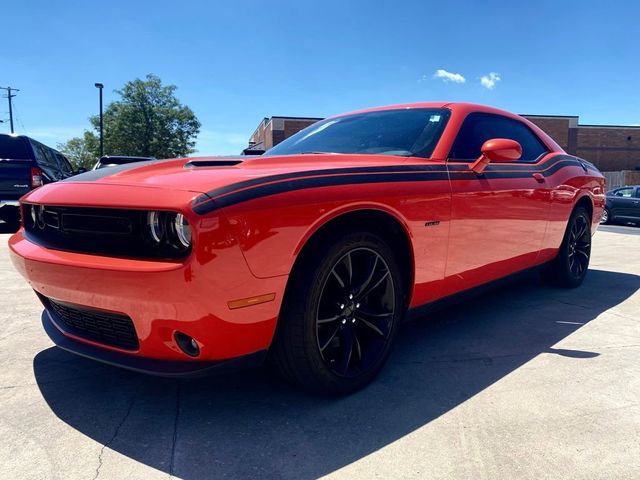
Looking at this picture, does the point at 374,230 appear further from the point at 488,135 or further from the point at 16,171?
the point at 16,171

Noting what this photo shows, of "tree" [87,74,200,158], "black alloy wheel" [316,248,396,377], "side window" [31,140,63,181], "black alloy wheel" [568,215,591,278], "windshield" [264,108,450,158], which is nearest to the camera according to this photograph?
"black alloy wheel" [316,248,396,377]

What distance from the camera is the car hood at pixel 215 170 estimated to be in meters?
1.91

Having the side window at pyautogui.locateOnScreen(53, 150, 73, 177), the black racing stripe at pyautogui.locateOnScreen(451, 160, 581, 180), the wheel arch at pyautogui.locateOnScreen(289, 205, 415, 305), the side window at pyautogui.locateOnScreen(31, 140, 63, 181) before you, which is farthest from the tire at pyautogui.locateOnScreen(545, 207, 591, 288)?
the side window at pyautogui.locateOnScreen(53, 150, 73, 177)

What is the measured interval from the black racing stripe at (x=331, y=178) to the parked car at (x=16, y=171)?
790cm

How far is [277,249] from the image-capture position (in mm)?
1884

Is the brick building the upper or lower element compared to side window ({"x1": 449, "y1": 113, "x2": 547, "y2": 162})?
upper

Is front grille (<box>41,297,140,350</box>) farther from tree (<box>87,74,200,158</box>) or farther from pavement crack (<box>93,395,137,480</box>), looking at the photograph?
tree (<box>87,74,200,158</box>)

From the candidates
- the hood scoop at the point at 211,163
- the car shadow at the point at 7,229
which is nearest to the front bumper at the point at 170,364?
the hood scoop at the point at 211,163

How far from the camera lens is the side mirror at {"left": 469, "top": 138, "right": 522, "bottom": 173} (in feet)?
9.31

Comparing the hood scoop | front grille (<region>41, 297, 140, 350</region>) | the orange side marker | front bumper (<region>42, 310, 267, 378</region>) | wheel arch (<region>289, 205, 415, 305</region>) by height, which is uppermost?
the hood scoop

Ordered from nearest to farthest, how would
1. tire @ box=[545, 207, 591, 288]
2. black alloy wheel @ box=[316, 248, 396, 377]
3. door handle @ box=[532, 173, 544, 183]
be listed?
black alloy wheel @ box=[316, 248, 396, 377], door handle @ box=[532, 173, 544, 183], tire @ box=[545, 207, 591, 288]

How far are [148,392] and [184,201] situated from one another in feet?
3.64

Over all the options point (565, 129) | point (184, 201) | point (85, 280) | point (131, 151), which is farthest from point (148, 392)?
point (565, 129)

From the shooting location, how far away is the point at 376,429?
2021 mm
